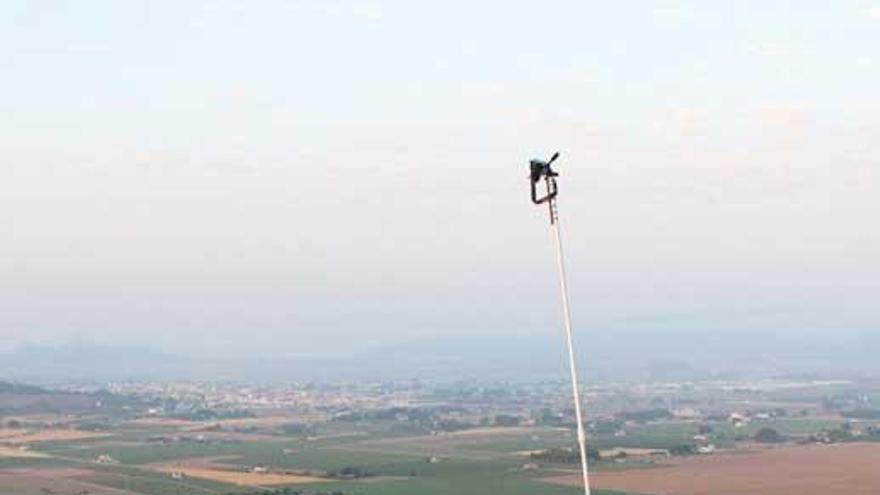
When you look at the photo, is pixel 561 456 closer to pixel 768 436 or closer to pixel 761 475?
pixel 761 475

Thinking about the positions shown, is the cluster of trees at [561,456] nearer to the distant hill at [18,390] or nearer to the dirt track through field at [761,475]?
the dirt track through field at [761,475]

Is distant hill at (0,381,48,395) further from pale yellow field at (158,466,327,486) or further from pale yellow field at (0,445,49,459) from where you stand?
pale yellow field at (158,466,327,486)

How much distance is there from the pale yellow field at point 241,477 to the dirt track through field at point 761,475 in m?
13.1

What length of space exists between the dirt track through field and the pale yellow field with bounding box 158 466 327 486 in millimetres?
13098

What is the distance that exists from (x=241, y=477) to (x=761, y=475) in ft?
86.8

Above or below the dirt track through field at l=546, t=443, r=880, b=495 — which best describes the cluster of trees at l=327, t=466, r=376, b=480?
above

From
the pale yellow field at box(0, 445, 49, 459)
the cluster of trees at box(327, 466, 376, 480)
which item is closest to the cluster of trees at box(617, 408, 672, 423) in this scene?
the cluster of trees at box(327, 466, 376, 480)

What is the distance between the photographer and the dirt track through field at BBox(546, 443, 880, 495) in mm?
59094

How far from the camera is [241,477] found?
71.2 metres

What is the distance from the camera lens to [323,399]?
167125mm

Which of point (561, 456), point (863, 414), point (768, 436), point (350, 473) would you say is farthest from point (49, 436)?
point (863, 414)

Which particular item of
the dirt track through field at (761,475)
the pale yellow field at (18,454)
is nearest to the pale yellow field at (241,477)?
the pale yellow field at (18,454)

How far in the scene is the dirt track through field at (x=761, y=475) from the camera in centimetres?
5909

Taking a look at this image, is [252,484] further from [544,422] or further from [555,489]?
[544,422]
